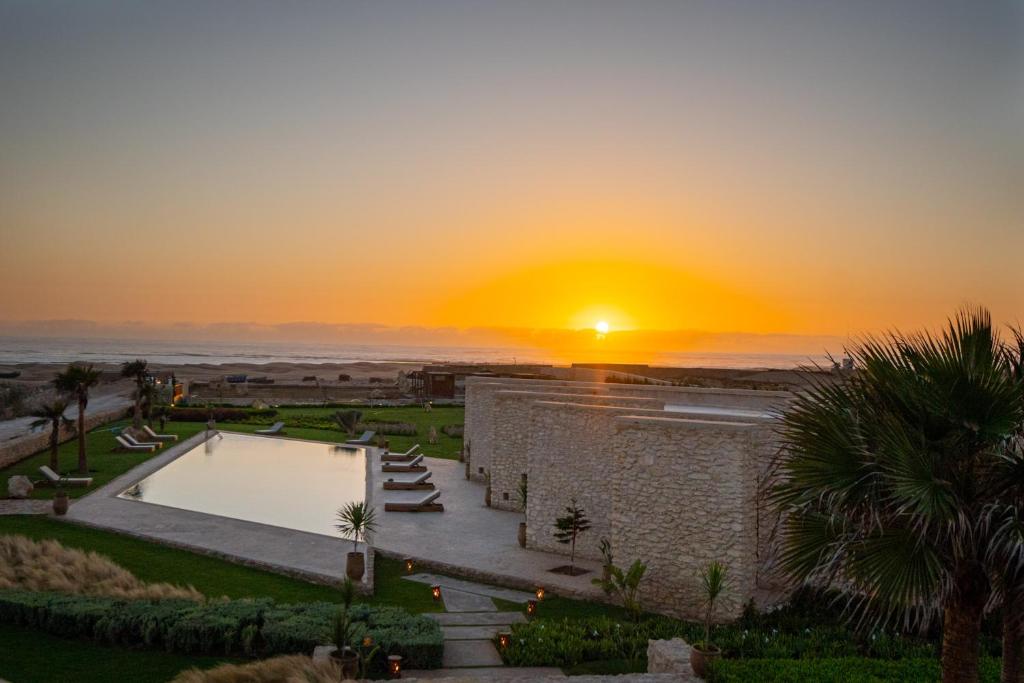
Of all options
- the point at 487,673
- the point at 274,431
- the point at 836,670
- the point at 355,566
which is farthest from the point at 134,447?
the point at 836,670

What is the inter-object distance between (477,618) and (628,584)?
2.51 m

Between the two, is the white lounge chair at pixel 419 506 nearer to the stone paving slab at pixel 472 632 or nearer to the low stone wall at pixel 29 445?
the stone paving slab at pixel 472 632

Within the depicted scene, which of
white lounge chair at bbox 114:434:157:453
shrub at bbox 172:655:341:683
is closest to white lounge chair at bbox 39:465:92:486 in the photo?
white lounge chair at bbox 114:434:157:453

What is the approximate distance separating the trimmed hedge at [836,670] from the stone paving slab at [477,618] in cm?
368

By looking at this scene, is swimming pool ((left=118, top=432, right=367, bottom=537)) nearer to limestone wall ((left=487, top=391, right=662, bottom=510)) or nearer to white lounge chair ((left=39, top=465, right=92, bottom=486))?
Answer: white lounge chair ((left=39, top=465, right=92, bottom=486))

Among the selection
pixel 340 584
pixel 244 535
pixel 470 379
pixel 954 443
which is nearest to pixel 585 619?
pixel 340 584

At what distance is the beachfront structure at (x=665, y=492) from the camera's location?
37.9 ft

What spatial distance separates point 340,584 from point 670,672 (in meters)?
6.30

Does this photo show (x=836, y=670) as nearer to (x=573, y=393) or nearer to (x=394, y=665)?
(x=394, y=665)

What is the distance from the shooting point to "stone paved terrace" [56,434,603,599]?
13781 mm

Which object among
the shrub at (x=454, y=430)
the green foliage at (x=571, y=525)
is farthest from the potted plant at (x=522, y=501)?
the shrub at (x=454, y=430)

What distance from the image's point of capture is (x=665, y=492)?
12.2m

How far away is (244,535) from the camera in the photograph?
16.0 m

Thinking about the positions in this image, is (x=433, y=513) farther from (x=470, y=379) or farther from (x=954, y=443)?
(x=954, y=443)
